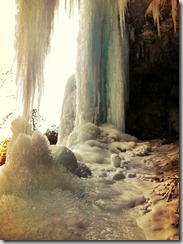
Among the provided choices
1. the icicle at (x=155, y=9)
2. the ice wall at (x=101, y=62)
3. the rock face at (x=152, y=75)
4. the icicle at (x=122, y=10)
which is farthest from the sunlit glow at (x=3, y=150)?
the icicle at (x=155, y=9)

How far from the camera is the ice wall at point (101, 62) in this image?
2.54 m

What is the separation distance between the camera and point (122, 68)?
2.57m

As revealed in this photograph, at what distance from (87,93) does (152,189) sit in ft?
2.63

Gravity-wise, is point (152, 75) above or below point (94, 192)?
above

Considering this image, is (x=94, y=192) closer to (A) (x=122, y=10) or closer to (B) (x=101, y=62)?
(B) (x=101, y=62)

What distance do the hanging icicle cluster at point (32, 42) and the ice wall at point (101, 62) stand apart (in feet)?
0.80

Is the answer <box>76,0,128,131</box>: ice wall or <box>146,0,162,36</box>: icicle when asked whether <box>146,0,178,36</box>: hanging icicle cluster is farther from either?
<box>76,0,128,131</box>: ice wall

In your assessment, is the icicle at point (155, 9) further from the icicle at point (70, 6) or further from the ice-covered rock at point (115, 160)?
the ice-covered rock at point (115, 160)

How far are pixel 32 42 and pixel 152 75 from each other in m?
0.86

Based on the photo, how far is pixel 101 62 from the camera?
8.55 ft

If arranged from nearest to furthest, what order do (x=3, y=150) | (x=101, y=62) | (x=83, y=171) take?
(x=83, y=171) → (x=3, y=150) → (x=101, y=62)

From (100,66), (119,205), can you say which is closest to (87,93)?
(100,66)

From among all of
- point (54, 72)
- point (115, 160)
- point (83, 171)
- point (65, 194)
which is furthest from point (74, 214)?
point (54, 72)

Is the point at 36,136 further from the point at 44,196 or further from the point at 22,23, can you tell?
the point at 22,23
